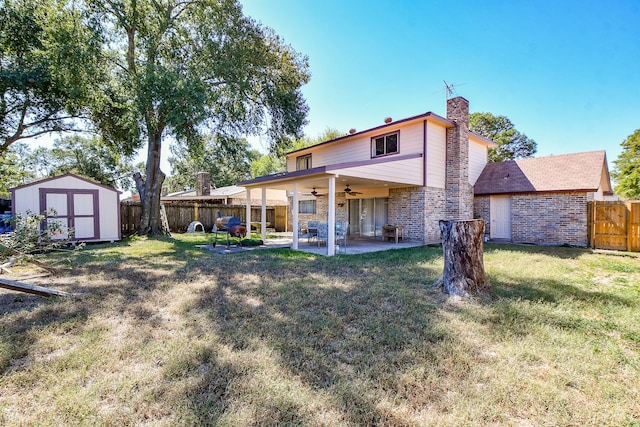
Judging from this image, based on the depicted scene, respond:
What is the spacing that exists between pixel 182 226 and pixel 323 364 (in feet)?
56.6

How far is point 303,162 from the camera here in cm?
1745

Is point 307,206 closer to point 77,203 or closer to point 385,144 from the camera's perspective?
point 385,144

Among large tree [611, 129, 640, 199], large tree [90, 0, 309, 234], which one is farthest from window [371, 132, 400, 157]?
large tree [611, 129, 640, 199]

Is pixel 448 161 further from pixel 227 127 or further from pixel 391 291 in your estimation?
pixel 227 127

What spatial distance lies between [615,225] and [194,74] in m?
16.6

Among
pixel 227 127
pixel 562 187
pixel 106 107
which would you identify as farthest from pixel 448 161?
pixel 106 107

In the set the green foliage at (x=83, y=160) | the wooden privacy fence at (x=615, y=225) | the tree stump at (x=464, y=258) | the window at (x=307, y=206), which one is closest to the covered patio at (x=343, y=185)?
the window at (x=307, y=206)

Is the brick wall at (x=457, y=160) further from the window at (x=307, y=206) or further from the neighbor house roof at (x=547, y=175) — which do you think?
the window at (x=307, y=206)

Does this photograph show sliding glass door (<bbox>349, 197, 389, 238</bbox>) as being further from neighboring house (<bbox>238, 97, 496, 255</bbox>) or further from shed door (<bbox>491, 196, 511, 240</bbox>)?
shed door (<bbox>491, 196, 511, 240</bbox>)

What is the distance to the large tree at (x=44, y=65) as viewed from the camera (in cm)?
1048

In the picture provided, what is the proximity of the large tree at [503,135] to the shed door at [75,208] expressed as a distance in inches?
1254

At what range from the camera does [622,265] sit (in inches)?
295

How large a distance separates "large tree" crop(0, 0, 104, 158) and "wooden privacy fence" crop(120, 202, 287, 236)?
17.4 ft

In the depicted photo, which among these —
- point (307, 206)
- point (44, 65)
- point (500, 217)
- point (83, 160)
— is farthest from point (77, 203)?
point (83, 160)
